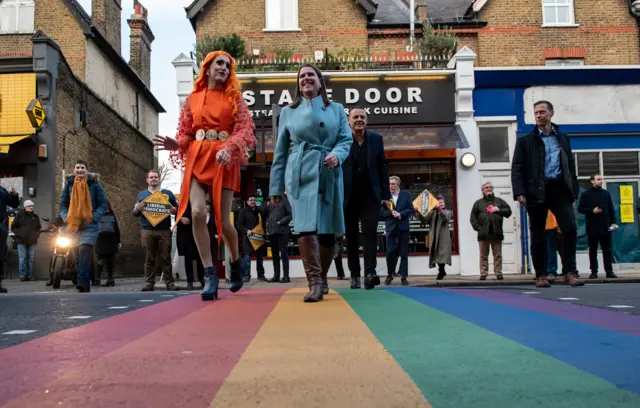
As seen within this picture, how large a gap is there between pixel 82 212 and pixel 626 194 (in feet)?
45.5

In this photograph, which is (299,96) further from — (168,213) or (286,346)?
(168,213)

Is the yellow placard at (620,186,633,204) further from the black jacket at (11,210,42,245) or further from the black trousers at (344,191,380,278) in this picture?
the black jacket at (11,210,42,245)

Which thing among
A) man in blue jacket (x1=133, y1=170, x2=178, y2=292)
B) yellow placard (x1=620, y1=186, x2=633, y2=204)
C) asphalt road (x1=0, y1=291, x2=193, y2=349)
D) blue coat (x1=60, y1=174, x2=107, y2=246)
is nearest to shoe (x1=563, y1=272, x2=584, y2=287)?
asphalt road (x1=0, y1=291, x2=193, y2=349)

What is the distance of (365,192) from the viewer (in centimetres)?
695

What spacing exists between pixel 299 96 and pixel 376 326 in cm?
271

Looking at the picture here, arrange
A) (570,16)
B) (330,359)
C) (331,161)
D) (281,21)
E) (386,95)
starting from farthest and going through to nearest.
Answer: (570,16)
(281,21)
(386,95)
(331,161)
(330,359)

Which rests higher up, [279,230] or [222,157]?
[222,157]

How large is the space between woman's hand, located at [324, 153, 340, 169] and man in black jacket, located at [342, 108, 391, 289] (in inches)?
67.0

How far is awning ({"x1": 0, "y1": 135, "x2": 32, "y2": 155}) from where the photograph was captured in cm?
1706

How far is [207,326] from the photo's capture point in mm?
3414

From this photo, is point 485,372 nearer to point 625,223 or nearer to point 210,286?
point 210,286

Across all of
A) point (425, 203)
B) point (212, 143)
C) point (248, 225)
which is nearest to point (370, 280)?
point (212, 143)

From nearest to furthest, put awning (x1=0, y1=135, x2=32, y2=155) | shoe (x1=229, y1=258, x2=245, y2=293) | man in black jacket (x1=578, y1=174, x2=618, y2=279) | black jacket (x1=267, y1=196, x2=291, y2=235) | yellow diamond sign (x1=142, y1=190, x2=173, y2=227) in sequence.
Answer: shoe (x1=229, y1=258, x2=245, y2=293)
yellow diamond sign (x1=142, y1=190, x2=173, y2=227)
man in black jacket (x1=578, y1=174, x2=618, y2=279)
black jacket (x1=267, y1=196, x2=291, y2=235)
awning (x1=0, y1=135, x2=32, y2=155)

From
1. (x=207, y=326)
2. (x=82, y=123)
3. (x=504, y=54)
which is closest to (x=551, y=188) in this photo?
(x=207, y=326)
